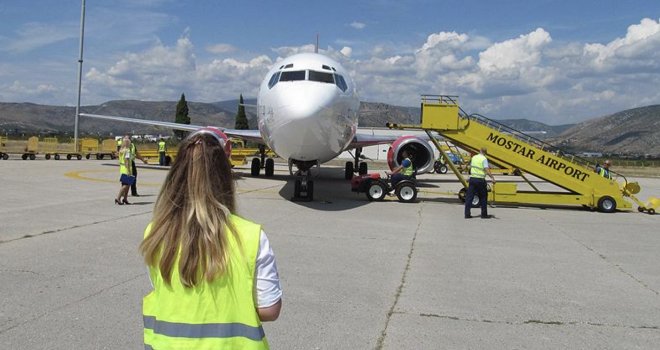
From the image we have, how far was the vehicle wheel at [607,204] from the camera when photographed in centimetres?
1527

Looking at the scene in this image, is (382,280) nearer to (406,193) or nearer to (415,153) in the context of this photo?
(406,193)

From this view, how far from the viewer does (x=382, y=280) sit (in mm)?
6633

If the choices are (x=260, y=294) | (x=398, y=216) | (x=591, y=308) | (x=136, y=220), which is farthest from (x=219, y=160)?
(x=398, y=216)

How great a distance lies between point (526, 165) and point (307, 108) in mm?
7078

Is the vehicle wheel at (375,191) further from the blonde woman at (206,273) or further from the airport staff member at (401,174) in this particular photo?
the blonde woman at (206,273)

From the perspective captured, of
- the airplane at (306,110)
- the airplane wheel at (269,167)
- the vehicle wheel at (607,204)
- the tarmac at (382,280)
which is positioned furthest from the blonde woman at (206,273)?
the airplane wheel at (269,167)

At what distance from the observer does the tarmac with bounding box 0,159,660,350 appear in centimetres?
470

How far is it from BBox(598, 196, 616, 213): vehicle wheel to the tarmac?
2459 millimetres

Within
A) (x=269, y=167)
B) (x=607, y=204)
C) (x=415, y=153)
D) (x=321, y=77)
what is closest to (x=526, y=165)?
(x=607, y=204)

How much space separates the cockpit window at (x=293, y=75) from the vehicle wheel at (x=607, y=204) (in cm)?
904

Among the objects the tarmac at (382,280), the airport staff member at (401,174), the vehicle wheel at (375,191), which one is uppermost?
the airport staff member at (401,174)

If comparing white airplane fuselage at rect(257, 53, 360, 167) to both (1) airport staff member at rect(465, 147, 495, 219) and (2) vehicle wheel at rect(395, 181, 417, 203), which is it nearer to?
(2) vehicle wheel at rect(395, 181, 417, 203)

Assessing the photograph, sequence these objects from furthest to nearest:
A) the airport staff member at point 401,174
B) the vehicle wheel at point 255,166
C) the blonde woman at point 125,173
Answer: the vehicle wheel at point 255,166 → the airport staff member at point 401,174 → the blonde woman at point 125,173

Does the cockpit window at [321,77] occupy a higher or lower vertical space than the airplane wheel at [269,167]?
higher
